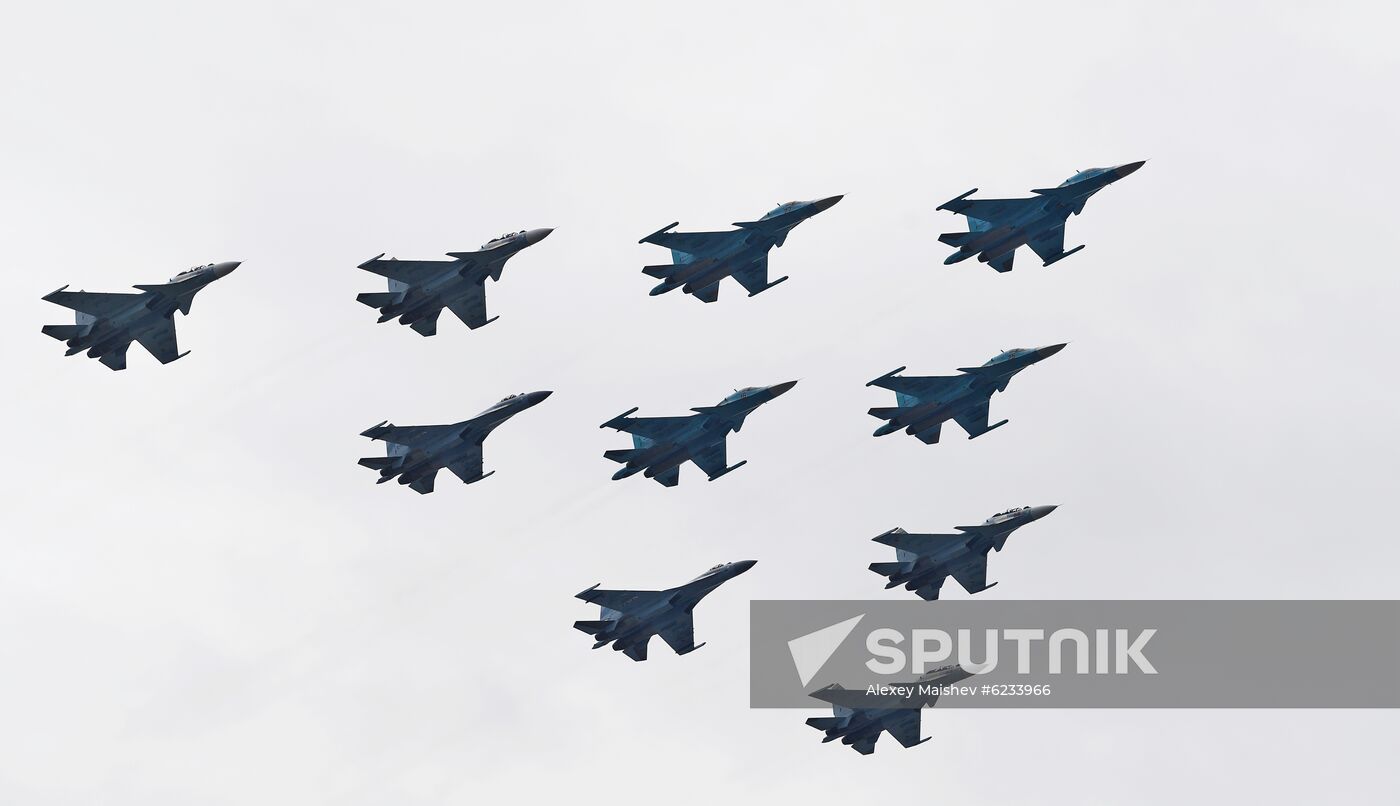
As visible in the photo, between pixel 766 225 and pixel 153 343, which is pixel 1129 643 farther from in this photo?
pixel 153 343

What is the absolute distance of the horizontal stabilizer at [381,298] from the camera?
129 metres

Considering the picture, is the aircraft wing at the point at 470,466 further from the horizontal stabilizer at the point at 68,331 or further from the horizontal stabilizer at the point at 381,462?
the horizontal stabilizer at the point at 68,331

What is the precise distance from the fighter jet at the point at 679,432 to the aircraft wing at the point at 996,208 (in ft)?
44.4

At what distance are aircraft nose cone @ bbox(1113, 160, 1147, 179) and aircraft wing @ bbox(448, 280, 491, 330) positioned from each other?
1375 inches

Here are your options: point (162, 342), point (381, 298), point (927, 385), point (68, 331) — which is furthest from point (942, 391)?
point (68, 331)

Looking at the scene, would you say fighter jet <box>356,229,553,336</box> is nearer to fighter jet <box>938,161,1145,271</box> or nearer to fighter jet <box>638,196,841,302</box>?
fighter jet <box>638,196,841,302</box>

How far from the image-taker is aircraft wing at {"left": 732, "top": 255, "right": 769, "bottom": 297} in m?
135

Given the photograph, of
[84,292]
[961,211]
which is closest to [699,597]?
[961,211]

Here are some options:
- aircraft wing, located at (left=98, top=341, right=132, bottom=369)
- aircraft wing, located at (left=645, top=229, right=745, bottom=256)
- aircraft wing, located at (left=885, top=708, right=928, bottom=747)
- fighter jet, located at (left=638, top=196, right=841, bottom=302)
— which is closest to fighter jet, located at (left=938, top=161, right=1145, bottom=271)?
fighter jet, located at (left=638, top=196, right=841, bottom=302)

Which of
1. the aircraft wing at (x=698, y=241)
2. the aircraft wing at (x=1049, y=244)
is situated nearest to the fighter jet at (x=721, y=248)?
the aircraft wing at (x=698, y=241)

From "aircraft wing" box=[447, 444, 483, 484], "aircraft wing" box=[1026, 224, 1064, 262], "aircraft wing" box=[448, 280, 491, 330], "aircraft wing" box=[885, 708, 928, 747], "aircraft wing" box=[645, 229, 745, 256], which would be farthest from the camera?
"aircraft wing" box=[885, 708, 928, 747]

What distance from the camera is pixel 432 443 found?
5226 inches

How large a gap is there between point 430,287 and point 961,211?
29.0 meters

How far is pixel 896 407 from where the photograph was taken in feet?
448
